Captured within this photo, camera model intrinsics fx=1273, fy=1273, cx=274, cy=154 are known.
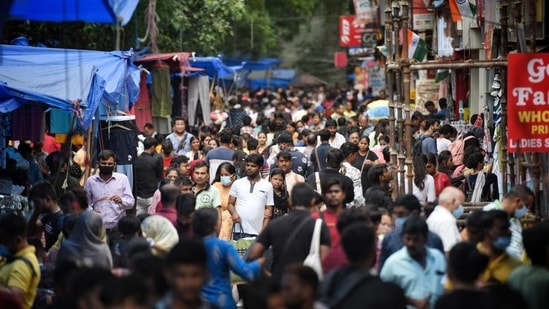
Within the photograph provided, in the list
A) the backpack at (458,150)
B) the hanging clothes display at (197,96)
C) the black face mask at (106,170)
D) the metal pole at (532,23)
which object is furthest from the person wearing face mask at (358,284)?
the hanging clothes display at (197,96)

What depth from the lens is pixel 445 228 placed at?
33.9 ft

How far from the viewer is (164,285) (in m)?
8.14

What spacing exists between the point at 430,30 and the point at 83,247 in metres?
18.5

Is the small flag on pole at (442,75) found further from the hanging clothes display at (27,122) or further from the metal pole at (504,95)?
the metal pole at (504,95)

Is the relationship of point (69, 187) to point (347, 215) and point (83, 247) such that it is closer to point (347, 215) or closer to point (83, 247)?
point (83, 247)

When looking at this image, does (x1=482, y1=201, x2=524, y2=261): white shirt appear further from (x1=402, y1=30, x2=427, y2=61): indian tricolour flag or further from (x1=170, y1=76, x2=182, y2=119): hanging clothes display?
(x1=170, y1=76, x2=182, y2=119): hanging clothes display

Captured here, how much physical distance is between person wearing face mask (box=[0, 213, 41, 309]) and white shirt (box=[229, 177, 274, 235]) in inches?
189

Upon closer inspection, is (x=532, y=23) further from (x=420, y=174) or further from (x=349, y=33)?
(x=349, y=33)

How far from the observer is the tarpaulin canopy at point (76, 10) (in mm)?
12445

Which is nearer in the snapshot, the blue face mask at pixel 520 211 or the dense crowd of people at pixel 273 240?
the dense crowd of people at pixel 273 240

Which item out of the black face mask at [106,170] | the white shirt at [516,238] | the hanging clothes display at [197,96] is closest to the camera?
the white shirt at [516,238]

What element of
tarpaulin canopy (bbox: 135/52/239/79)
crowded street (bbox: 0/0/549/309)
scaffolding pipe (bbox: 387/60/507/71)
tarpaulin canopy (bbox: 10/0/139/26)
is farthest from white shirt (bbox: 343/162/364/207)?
tarpaulin canopy (bbox: 135/52/239/79)

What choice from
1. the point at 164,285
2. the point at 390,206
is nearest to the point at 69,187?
the point at 390,206

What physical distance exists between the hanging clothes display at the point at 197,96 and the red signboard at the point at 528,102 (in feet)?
52.5
